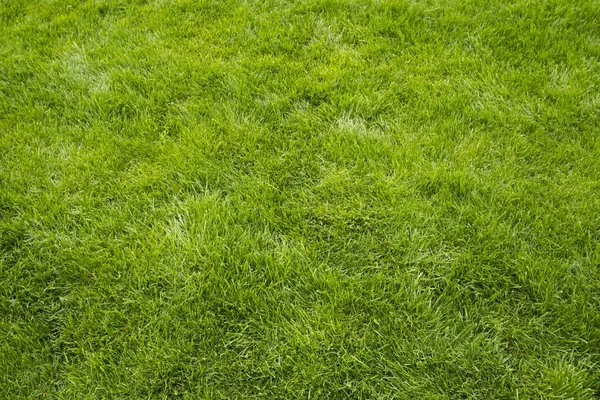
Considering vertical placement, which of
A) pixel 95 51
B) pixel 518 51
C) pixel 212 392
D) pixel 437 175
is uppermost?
pixel 95 51

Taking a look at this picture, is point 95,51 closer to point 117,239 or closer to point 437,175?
point 117,239

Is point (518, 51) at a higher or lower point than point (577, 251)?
higher

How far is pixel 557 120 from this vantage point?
106 inches

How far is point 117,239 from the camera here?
2268 mm

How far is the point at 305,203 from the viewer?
2412mm

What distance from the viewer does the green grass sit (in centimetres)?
185

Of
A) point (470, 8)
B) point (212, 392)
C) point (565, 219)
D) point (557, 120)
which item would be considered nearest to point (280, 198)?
point (212, 392)

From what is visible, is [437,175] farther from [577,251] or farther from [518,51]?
[518,51]

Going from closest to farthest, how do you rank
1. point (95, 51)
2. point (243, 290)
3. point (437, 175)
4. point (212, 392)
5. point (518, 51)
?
point (212, 392)
point (243, 290)
point (437, 175)
point (518, 51)
point (95, 51)

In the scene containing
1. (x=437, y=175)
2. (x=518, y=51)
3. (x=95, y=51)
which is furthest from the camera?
(x=95, y=51)

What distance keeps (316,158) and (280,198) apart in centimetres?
37

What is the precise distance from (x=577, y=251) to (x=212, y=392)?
6.02ft

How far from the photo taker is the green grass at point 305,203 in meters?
1.85

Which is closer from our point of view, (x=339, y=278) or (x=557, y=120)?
(x=339, y=278)
